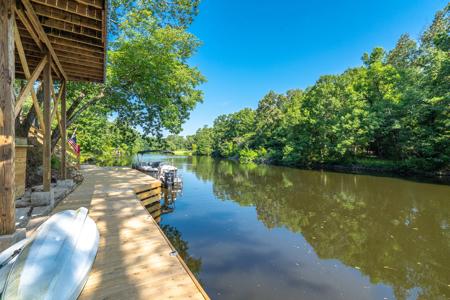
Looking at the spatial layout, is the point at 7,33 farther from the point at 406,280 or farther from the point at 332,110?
the point at 332,110

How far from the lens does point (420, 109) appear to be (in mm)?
15969

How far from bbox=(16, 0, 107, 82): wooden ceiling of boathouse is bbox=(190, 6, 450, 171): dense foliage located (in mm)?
18305

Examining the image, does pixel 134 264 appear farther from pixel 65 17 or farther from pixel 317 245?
pixel 317 245

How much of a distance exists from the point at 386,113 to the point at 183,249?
21144 mm

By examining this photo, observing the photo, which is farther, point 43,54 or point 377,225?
point 377,225

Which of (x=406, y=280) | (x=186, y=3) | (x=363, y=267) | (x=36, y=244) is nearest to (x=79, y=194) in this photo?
(x=36, y=244)

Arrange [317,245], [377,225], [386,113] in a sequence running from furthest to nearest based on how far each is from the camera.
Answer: [386,113] < [377,225] < [317,245]

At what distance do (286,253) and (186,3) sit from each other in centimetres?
1113

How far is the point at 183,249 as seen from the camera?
215 inches

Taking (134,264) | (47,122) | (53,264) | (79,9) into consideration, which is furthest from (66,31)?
(134,264)

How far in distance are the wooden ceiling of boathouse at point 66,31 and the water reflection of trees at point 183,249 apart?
4.71 metres

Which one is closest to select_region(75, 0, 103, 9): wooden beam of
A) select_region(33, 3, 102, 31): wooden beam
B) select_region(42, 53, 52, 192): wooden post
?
select_region(33, 3, 102, 31): wooden beam

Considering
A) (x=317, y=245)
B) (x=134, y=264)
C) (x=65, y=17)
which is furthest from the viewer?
(x=317, y=245)

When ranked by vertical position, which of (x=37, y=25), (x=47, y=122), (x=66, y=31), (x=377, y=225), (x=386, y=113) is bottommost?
(x=377, y=225)
